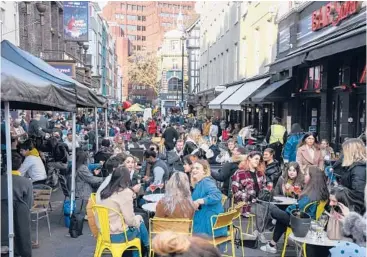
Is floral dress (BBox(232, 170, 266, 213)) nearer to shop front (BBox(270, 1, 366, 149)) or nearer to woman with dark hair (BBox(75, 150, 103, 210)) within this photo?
woman with dark hair (BBox(75, 150, 103, 210))

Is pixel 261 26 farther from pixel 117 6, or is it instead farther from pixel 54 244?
pixel 117 6

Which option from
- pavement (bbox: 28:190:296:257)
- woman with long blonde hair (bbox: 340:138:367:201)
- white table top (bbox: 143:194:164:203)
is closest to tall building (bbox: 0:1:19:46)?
pavement (bbox: 28:190:296:257)

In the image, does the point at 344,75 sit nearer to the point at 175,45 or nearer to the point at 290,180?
the point at 290,180

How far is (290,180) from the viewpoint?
756cm

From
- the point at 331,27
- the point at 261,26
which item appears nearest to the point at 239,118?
the point at 261,26

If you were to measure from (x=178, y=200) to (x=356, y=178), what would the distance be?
2.27m

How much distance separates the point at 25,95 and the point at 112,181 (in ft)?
4.90

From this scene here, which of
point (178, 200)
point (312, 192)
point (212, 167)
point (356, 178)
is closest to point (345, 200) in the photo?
point (356, 178)

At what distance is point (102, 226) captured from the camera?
5.62m

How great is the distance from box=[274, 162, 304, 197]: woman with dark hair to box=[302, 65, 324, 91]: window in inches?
278

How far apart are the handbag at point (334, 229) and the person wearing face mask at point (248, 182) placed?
2013 mm

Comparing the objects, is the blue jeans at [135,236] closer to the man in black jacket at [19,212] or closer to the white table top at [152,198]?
the white table top at [152,198]

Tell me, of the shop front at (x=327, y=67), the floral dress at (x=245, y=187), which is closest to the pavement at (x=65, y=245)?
the floral dress at (x=245, y=187)

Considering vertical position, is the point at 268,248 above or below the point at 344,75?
below
